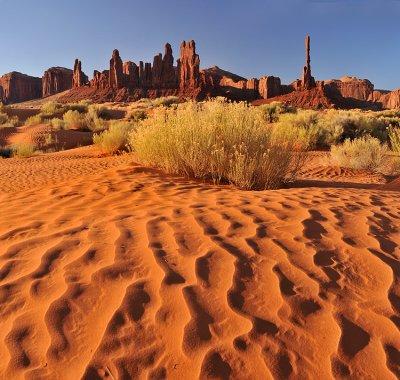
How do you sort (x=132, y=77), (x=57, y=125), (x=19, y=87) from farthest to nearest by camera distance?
1. (x=19, y=87)
2. (x=132, y=77)
3. (x=57, y=125)

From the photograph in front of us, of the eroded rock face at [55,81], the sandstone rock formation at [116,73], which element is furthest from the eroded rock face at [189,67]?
the eroded rock face at [55,81]

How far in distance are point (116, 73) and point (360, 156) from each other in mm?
77259

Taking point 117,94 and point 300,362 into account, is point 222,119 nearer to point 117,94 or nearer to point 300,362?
point 300,362

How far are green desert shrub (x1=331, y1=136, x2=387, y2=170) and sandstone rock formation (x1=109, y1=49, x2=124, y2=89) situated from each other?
74.6 metres

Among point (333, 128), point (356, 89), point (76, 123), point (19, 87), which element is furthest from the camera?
point (19, 87)

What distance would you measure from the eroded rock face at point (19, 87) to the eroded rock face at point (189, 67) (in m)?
51.4

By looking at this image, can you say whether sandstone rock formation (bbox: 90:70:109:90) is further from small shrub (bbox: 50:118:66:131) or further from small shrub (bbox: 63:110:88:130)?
small shrub (bbox: 50:118:66:131)

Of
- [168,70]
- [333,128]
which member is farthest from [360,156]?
[168,70]

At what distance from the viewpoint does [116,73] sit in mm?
81938

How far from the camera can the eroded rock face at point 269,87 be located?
80.0m

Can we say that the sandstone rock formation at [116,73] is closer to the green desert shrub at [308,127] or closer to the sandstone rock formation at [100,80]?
the sandstone rock formation at [100,80]

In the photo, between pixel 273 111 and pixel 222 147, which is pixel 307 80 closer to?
pixel 273 111

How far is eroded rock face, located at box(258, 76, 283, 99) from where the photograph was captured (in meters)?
80.0

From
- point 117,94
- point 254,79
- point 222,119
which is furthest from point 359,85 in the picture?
point 222,119
